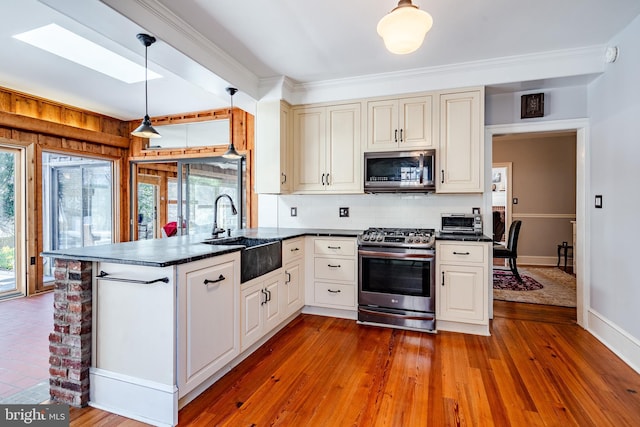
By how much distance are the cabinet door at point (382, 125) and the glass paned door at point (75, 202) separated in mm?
4346

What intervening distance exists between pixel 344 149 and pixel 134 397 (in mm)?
2863

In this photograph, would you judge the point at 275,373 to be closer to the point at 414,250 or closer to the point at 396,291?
the point at 396,291

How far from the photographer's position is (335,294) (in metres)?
3.47

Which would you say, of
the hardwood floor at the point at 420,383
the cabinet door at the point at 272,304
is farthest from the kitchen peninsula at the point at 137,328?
the cabinet door at the point at 272,304

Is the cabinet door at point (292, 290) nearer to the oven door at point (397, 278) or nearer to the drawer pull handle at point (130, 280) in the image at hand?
the oven door at point (397, 278)

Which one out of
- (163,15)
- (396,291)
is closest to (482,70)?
(396,291)

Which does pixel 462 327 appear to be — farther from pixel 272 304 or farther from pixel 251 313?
pixel 251 313

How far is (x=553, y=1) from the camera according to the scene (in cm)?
224

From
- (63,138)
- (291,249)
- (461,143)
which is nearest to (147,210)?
(63,138)

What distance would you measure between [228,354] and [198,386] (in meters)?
0.27

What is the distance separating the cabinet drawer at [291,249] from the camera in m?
3.12

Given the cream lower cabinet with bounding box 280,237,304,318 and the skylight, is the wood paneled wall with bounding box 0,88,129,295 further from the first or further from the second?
the cream lower cabinet with bounding box 280,237,304,318

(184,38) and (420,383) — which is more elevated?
(184,38)

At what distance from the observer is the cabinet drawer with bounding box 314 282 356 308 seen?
3.41 meters
